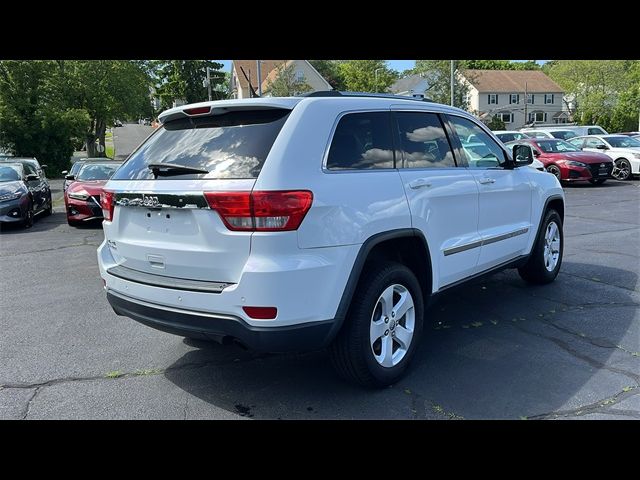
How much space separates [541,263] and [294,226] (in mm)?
4006

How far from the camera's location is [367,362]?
11.6 ft

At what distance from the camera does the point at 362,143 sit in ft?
12.2

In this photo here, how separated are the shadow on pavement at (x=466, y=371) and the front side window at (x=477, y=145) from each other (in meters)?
1.36

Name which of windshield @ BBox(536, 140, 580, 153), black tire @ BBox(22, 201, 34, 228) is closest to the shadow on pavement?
black tire @ BBox(22, 201, 34, 228)

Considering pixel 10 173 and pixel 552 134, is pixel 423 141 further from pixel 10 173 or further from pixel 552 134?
pixel 552 134

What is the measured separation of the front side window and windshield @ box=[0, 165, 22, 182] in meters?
11.4

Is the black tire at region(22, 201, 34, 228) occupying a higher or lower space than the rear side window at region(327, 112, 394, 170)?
lower

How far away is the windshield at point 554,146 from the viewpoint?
18453 mm

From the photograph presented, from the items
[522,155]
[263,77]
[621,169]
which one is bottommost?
[621,169]

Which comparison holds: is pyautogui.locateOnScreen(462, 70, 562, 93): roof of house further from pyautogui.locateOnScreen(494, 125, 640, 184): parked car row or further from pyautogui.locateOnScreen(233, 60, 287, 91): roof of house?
pyautogui.locateOnScreen(494, 125, 640, 184): parked car row

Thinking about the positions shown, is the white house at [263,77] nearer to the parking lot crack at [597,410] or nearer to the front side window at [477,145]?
the front side window at [477,145]

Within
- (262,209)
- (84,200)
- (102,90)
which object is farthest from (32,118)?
(262,209)

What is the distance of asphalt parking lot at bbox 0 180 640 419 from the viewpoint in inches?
138
